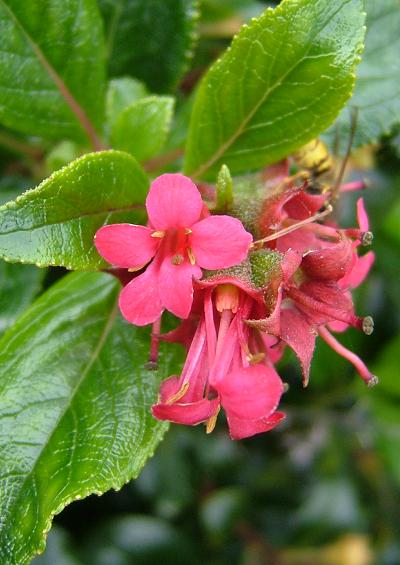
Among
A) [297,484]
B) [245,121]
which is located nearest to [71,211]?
[245,121]

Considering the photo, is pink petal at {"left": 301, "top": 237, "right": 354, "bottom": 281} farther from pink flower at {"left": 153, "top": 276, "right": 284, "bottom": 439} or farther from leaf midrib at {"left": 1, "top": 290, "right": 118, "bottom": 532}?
leaf midrib at {"left": 1, "top": 290, "right": 118, "bottom": 532}

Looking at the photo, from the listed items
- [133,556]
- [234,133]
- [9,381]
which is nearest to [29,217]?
[9,381]

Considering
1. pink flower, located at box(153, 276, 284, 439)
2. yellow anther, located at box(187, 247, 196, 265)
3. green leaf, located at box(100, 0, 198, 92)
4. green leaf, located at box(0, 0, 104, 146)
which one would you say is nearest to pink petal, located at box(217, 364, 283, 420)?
pink flower, located at box(153, 276, 284, 439)

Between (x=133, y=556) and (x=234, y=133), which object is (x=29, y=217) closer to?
(x=234, y=133)

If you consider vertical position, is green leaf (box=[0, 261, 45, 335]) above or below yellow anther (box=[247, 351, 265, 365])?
below

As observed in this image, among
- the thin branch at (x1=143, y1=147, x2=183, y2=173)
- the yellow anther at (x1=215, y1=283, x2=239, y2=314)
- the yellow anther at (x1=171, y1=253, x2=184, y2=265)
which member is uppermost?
the yellow anther at (x1=171, y1=253, x2=184, y2=265)

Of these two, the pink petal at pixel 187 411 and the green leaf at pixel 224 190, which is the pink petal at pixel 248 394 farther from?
the green leaf at pixel 224 190
